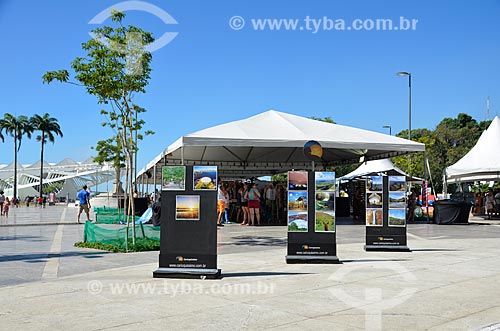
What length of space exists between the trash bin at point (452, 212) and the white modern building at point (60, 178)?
A: 376 feet

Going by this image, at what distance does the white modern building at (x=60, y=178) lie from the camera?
13600 cm

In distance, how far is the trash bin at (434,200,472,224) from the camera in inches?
891

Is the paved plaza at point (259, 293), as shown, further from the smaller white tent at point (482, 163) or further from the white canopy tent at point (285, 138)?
the smaller white tent at point (482, 163)

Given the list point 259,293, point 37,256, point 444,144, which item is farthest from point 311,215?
point 444,144

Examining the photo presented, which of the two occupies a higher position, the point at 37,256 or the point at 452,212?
the point at 452,212

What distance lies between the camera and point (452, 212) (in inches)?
892

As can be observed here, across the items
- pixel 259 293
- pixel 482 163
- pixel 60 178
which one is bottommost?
pixel 259 293

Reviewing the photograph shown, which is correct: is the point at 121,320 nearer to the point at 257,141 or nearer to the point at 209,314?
the point at 209,314

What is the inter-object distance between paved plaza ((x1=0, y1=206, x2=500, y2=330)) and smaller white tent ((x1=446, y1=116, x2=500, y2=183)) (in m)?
16.1

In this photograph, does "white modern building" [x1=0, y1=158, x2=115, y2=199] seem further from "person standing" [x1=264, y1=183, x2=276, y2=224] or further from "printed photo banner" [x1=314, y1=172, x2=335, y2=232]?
"printed photo banner" [x1=314, y1=172, x2=335, y2=232]

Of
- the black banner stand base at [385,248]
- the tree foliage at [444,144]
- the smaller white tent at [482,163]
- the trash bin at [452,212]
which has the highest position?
the tree foliage at [444,144]
